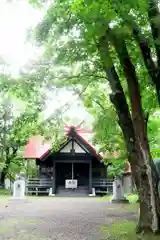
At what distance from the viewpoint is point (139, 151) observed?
5477 mm

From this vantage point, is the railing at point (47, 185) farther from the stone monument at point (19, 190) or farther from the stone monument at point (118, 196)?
the stone monument at point (118, 196)

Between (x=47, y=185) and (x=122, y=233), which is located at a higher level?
(x=47, y=185)

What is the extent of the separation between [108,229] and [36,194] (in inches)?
580

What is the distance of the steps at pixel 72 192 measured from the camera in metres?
19.3

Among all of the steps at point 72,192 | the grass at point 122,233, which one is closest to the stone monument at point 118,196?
the steps at point 72,192

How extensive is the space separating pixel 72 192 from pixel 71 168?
2.62 metres

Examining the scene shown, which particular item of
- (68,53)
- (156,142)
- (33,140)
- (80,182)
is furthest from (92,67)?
(33,140)

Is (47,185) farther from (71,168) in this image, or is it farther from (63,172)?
(71,168)

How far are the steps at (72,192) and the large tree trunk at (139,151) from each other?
14.2 m

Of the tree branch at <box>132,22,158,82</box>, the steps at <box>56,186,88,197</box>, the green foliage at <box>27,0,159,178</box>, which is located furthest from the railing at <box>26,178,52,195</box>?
the tree branch at <box>132,22,158,82</box>

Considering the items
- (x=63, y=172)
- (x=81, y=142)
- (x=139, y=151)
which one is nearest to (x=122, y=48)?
(x=139, y=151)

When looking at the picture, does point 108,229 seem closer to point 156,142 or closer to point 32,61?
point 32,61

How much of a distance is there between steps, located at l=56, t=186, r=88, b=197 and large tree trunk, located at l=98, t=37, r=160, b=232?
14250mm

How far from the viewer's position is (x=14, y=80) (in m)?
7.73
